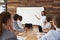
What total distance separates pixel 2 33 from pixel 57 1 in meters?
4.97

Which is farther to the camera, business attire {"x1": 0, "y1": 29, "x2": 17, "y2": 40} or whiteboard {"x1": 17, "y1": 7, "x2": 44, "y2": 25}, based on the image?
whiteboard {"x1": 17, "y1": 7, "x2": 44, "y2": 25}

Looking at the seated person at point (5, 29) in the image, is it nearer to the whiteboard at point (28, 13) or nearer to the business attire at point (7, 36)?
the business attire at point (7, 36)

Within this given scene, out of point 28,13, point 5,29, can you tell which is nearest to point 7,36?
point 5,29

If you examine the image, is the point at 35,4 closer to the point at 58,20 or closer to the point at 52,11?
the point at 52,11

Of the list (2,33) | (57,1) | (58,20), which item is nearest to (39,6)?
(57,1)

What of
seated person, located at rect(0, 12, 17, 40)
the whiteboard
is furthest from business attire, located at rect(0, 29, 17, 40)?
the whiteboard

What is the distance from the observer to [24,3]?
22.6ft

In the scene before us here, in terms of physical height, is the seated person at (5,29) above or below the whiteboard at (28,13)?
above

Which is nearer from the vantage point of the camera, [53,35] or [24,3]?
[53,35]

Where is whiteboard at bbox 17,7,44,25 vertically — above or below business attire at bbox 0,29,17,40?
below

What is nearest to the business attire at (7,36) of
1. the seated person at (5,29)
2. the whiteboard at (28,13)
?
the seated person at (5,29)

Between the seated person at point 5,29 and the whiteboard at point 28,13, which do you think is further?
the whiteboard at point 28,13

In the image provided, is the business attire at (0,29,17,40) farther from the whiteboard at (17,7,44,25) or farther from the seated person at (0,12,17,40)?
the whiteboard at (17,7,44,25)

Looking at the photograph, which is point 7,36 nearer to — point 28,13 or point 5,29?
point 5,29
